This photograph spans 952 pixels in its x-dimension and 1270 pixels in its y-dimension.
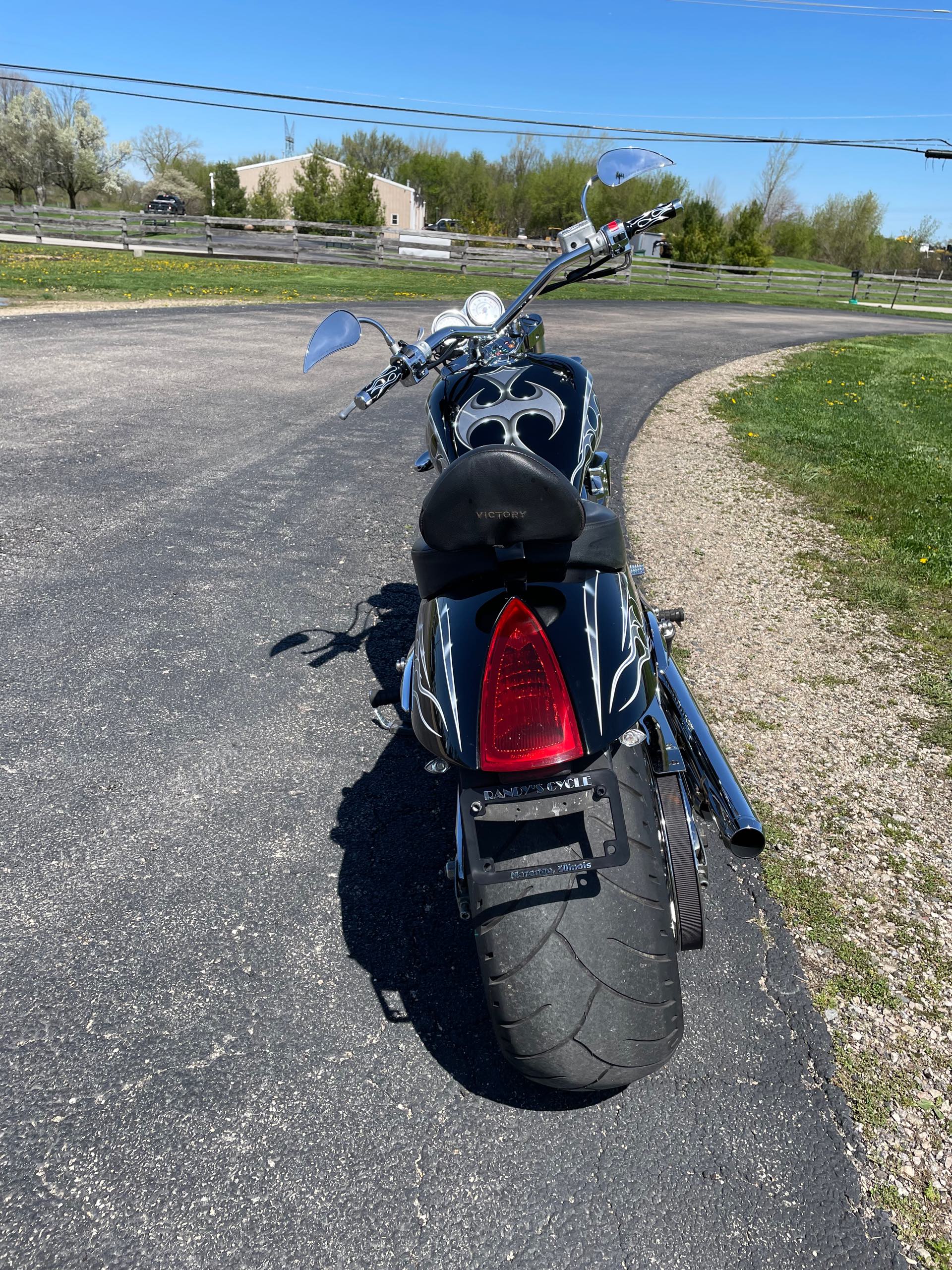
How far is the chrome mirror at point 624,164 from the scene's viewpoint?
3.59m

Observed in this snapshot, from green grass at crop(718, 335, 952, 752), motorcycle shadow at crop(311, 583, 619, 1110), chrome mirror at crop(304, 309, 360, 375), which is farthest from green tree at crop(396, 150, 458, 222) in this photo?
motorcycle shadow at crop(311, 583, 619, 1110)

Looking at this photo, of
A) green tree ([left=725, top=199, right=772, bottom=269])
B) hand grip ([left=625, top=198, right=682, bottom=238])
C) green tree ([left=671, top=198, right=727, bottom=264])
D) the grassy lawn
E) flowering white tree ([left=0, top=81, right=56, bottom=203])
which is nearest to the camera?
hand grip ([left=625, top=198, right=682, bottom=238])

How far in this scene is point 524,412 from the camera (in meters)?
3.00

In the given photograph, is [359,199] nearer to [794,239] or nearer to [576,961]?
[794,239]

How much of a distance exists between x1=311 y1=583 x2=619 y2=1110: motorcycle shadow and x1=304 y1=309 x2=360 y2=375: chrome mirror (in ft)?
5.06

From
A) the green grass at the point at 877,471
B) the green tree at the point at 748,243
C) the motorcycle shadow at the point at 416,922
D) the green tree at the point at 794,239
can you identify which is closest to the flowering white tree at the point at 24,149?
the green tree at the point at 748,243

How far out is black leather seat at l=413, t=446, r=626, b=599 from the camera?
76.0 inches

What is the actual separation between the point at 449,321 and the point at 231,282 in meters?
19.0

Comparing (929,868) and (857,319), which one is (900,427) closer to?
(929,868)

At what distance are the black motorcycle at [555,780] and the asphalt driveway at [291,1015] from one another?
282 millimetres

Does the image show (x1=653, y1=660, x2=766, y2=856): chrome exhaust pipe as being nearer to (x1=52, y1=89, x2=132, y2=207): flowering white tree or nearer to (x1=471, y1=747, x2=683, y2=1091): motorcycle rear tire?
(x1=471, y1=747, x2=683, y2=1091): motorcycle rear tire

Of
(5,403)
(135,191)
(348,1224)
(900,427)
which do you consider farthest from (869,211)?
(348,1224)

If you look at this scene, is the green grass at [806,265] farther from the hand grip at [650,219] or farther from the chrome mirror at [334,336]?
the chrome mirror at [334,336]

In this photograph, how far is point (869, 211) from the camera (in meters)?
63.5
